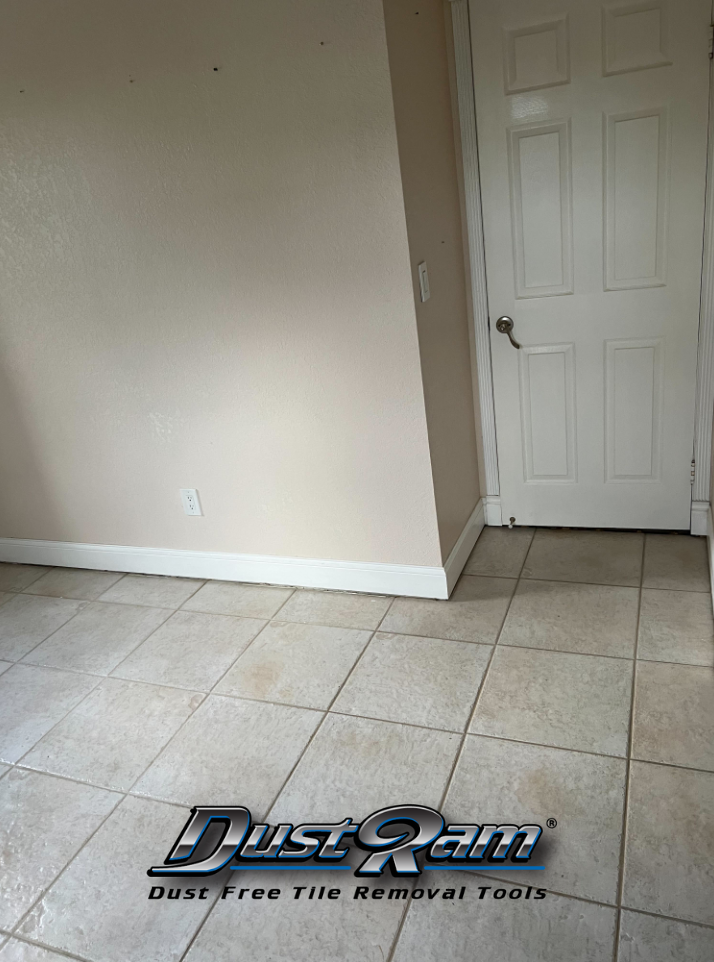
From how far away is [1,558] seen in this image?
3.35 metres

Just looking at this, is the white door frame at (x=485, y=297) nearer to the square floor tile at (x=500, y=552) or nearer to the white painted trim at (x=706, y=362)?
the white painted trim at (x=706, y=362)

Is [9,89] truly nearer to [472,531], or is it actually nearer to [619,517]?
[472,531]

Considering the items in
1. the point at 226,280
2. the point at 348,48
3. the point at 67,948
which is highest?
the point at 348,48

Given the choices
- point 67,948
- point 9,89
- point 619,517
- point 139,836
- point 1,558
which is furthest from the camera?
point 1,558

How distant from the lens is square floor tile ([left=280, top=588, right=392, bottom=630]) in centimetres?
248

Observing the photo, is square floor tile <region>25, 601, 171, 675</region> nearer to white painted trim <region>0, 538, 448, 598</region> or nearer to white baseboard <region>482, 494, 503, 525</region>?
white painted trim <region>0, 538, 448, 598</region>

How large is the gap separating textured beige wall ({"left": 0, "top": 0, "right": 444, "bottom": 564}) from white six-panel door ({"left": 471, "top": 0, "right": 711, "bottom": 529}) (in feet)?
0.73

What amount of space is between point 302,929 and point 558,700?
3.00 ft

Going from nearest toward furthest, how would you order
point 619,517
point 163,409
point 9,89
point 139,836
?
1. point 139,836
2. point 9,89
3. point 163,409
4. point 619,517

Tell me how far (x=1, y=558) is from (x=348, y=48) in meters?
2.70

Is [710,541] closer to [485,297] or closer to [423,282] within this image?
[485,297]

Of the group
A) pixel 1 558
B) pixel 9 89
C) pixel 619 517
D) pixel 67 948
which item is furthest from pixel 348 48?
pixel 1 558

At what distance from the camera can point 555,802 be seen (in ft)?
5.35

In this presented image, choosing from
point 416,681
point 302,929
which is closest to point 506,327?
point 416,681
